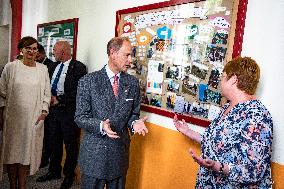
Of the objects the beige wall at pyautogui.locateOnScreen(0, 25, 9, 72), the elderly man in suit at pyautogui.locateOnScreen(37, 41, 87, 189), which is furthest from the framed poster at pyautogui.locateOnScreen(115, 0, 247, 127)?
the beige wall at pyautogui.locateOnScreen(0, 25, 9, 72)

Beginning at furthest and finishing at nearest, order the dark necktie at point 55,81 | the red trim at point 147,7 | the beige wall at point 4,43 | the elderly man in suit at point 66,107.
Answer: the beige wall at point 4,43 → the dark necktie at point 55,81 → the elderly man in suit at point 66,107 → the red trim at point 147,7

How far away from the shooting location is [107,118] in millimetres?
2197

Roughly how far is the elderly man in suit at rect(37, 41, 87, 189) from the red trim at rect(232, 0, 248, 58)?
84.2 inches

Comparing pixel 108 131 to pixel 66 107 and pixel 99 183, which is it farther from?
pixel 66 107

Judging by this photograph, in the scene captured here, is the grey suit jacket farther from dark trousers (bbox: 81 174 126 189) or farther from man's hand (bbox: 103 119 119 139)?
man's hand (bbox: 103 119 119 139)

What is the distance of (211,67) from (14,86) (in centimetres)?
187

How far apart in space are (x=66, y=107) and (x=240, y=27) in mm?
2363

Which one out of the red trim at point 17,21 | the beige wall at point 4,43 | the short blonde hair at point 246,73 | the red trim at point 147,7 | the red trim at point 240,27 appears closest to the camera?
the short blonde hair at point 246,73

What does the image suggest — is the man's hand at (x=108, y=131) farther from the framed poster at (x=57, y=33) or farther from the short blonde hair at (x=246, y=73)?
the framed poster at (x=57, y=33)

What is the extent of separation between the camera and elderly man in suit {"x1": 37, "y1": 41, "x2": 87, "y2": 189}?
359 centimetres

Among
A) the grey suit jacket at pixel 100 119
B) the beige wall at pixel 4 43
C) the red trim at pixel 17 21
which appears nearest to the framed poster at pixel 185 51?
the grey suit jacket at pixel 100 119

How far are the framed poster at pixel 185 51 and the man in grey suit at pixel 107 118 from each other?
0.47 meters

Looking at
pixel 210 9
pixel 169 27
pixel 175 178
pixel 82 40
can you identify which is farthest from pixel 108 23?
pixel 175 178

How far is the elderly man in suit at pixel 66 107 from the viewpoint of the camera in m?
3.59
